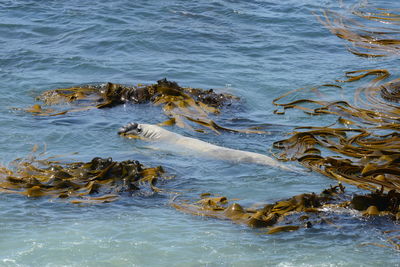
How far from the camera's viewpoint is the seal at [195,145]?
6426mm

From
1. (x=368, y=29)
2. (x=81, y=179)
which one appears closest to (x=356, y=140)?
(x=81, y=179)

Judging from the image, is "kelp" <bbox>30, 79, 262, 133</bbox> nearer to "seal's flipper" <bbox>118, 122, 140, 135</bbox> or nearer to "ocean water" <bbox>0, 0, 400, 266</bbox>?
"ocean water" <bbox>0, 0, 400, 266</bbox>

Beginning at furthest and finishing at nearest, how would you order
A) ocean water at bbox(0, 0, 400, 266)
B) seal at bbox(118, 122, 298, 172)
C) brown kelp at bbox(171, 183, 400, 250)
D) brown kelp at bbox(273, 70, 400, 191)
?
1. seal at bbox(118, 122, 298, 172)
2. brown kelp at bbox(273, 70, 400, 191)
3. brown kelp at bbox(171, 183, 400, 250)
4. ocean water at bbox(0, 0, 400, 266)

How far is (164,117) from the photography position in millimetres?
8094

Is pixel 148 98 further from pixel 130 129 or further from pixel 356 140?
pixel 356 140

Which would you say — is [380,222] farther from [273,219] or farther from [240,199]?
[240,199]

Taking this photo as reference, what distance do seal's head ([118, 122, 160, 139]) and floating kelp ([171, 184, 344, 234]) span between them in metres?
1.98

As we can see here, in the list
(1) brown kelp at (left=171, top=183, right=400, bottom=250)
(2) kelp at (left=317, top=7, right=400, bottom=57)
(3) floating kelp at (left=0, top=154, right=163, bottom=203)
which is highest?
(2) kelp at (left=317, top=7, right=400, bottom=57)

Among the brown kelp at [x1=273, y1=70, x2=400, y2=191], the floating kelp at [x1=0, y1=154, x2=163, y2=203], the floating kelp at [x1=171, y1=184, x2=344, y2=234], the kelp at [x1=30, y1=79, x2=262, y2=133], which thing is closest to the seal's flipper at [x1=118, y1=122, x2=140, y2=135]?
the kelp at [x1=30, y1=79, x2=262, y2=133]

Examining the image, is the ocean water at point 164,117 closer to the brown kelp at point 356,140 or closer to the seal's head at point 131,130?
the seal's head at point 131,130

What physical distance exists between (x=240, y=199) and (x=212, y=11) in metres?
8.42

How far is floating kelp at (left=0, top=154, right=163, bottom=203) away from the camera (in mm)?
5637

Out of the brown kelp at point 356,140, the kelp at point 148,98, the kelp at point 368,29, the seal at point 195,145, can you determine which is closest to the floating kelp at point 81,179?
the seal at point 195,145

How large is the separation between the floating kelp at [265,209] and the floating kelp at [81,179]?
0.61 metres
